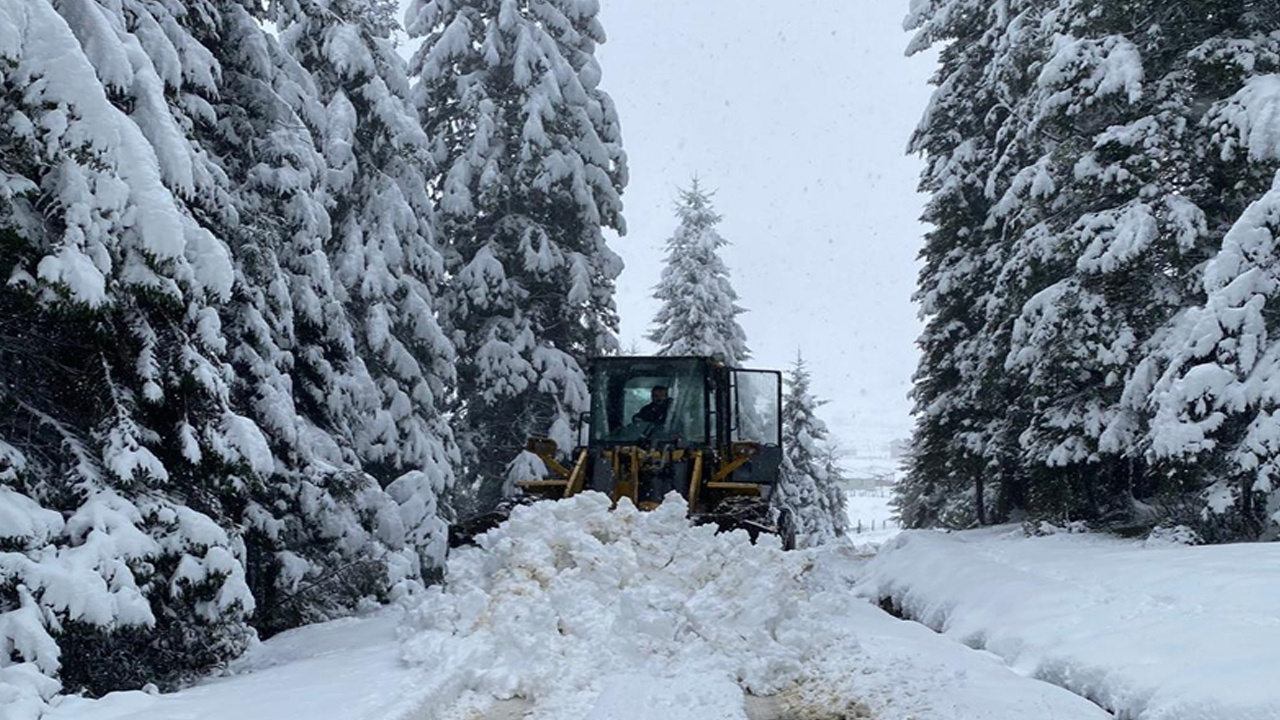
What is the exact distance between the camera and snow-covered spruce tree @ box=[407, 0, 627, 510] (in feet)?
60.7

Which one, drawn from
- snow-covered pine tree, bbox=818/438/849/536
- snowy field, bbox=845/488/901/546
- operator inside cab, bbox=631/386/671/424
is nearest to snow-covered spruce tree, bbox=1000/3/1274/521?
operator inside cab, bbox=631/386/671/424

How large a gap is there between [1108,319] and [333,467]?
8.96 m

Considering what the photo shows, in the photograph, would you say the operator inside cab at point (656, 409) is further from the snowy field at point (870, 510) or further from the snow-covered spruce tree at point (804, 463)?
the snowy field at point (870, 510)


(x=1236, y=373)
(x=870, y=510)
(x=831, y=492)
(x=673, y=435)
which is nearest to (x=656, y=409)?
Result: (x=673, y=435)

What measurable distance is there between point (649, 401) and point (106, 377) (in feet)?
26.2

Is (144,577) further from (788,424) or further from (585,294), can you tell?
(788,424)

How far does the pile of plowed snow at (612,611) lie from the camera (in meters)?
6.56

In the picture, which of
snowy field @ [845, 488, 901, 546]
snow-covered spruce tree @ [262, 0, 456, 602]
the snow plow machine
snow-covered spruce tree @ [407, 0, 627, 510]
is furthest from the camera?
snowy field @ [845, 488, 901, 546]

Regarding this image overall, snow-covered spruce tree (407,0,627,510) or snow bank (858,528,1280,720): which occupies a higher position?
snow-covered spruce tree (407,0,627,510)

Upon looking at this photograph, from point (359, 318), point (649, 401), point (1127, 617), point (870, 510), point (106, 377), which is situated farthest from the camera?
point (870, 510)

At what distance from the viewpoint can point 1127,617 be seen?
22.8 ft

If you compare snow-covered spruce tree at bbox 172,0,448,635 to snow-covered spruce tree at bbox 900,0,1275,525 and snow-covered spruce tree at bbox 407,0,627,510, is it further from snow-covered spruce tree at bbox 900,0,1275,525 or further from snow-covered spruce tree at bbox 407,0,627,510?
snow-covered spruce tree at bbox 900,0,1275,525

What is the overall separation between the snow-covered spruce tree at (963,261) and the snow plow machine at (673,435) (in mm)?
3819

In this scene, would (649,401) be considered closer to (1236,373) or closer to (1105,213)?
(1105,213)
